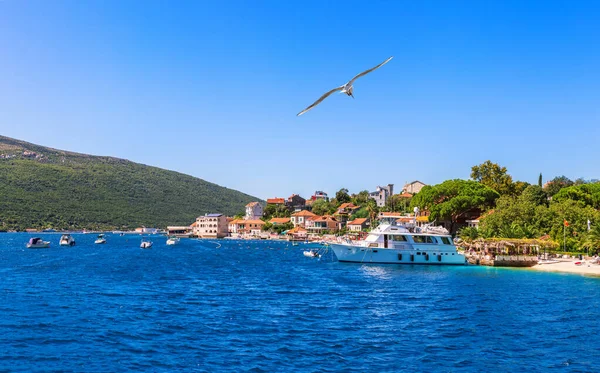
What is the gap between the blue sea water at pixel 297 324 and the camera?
17.8m

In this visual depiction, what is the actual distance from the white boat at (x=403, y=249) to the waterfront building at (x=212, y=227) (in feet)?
353

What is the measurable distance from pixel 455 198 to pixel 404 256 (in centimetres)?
3077

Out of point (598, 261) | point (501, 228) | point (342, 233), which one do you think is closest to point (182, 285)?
point (598, 261)

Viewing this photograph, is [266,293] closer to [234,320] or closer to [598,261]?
[234,320]

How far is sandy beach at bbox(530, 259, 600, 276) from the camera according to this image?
146 ft

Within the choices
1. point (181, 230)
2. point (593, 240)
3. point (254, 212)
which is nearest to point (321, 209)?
point (254, 212)

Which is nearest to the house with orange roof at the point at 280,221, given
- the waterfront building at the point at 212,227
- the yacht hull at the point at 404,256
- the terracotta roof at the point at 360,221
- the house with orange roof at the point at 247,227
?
the house with orange roof at the point at 247,227

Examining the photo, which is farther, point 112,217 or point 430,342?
point 112,217

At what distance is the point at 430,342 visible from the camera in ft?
68.1

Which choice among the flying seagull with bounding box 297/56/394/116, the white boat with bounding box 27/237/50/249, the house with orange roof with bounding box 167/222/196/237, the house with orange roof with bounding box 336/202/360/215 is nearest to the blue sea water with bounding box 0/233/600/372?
the flying seagull with bounding box 297/56/394/116

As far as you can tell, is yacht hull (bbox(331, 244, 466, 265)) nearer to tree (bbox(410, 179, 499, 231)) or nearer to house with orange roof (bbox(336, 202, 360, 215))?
tree (bbox(410, 179, 499, 231))

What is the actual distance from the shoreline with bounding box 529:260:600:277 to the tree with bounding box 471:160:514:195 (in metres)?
43.4

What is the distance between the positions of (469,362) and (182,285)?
23.6 m

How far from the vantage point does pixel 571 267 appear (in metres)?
46.4
